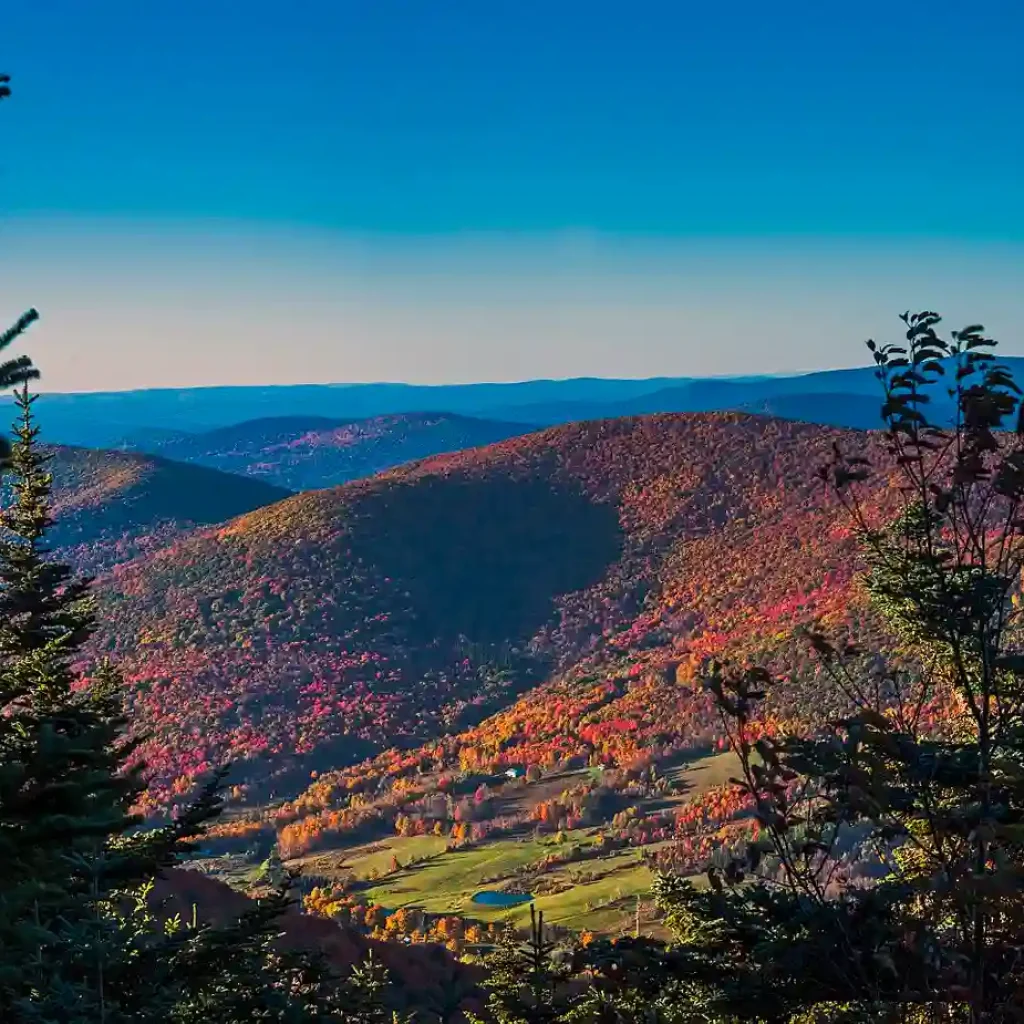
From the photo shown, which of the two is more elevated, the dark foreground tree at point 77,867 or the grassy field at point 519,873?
the dark foreground tree at point 77,867

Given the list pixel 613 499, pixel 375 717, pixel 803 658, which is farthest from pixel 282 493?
pixel 803 658

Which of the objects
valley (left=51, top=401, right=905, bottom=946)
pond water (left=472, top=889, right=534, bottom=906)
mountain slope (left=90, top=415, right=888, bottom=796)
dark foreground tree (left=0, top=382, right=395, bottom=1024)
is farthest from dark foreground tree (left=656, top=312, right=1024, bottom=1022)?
mountain slope (left=90, top=415, right=888, bottom=796)

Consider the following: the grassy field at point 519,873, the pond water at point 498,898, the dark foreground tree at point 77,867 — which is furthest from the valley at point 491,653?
the dark foreground tree at point 77,867

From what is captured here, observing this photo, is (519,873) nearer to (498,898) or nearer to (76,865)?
(498,898)

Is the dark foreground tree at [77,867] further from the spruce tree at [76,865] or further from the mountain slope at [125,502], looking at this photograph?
the mountain slope at [125,502]

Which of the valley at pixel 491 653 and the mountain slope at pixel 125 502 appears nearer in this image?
the valley at pixel 491 653

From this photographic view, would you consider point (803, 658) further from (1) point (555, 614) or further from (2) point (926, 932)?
(2) point (926, 932)

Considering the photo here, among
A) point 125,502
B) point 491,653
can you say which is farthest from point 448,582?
point 125,502
